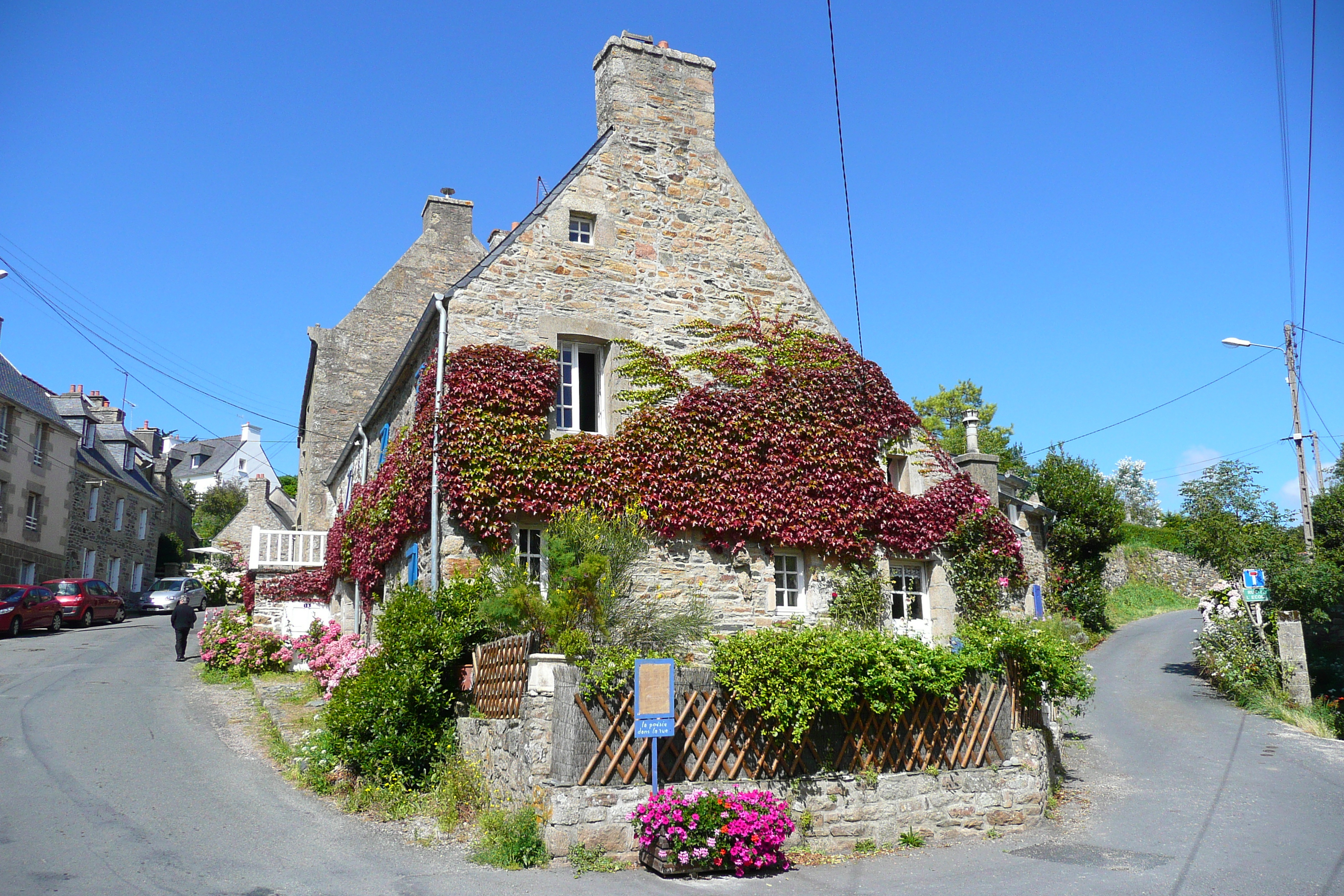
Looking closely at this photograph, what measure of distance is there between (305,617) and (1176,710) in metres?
17.5

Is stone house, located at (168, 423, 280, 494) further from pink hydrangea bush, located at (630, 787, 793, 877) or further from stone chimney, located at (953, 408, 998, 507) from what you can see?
pink hydrangea bush, located at (630, 787, 793, 877)

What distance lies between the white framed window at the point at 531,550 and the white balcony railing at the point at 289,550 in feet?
30.7

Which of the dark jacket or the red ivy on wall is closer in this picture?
the red ivy on wall

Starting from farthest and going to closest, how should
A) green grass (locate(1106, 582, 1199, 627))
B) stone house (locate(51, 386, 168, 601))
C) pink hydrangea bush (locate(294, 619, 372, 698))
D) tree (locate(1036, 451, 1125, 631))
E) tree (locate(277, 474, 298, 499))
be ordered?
tree (locate(277, 474, 298, 499)) < stone house (locate(51, 386, 168, 601)) < green grass (locate(1106, 582, 1199, 627)) < tree (locate(1036, 451, 1125, 631)) < pink hydrangea bush (locate(294, 619, 372, 698))

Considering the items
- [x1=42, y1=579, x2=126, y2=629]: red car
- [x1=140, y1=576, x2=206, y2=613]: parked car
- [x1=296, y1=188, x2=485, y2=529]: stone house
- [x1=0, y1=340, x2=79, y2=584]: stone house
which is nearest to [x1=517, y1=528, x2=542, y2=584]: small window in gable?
[x1=296, y1=188, x2=485, y2=529]: stone house

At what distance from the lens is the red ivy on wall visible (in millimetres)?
13141

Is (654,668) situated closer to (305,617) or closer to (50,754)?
(50,754)

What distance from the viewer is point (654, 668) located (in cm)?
908

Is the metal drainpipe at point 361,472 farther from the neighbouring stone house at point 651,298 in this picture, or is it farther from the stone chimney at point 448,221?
the stone chimney at point 448,221

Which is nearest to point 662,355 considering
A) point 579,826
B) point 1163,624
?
point 579,826

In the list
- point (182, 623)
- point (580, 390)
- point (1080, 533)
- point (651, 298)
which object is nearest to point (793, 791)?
point (580, 390)

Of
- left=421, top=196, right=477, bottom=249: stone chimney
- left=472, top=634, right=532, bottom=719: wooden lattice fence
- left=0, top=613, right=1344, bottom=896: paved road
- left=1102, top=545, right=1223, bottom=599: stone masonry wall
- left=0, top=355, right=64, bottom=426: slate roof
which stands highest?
left=421, top=196, right=477, bottom=249: stone chimney

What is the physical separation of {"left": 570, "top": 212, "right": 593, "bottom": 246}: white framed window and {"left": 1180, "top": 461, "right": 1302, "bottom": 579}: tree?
594 inches

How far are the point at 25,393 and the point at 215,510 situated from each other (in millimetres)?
26525
